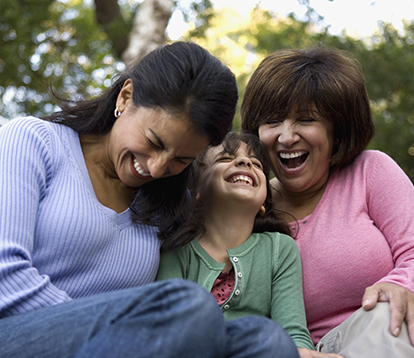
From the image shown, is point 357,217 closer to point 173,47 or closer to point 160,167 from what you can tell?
point 160,167

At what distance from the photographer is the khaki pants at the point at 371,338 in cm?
181

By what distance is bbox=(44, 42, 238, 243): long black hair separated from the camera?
190cm

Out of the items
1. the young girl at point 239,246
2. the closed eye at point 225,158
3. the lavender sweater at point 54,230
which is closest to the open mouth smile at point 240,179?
the young girl at point 239,246

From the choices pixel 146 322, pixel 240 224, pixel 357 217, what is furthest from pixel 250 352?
pixel 357 217

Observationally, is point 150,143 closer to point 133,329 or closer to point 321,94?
point 133,329

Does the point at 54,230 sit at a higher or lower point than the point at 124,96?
lower

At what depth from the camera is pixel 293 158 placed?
8.90ft

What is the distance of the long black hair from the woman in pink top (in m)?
0.70

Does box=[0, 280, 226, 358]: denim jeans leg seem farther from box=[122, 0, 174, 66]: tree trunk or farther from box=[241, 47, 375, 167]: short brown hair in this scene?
box=[122, 0, 174, 66]: tree trunk

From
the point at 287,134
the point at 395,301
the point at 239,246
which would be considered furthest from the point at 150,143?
the point at 395,301

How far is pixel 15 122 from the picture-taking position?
1.88 metres

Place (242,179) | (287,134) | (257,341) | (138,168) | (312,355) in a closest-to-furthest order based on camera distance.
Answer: (257,341) → (312,355) → (138,168) → (242,179) → (287,134)

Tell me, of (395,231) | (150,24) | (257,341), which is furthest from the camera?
(150,24)

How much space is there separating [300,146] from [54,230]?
1428 millimetres
